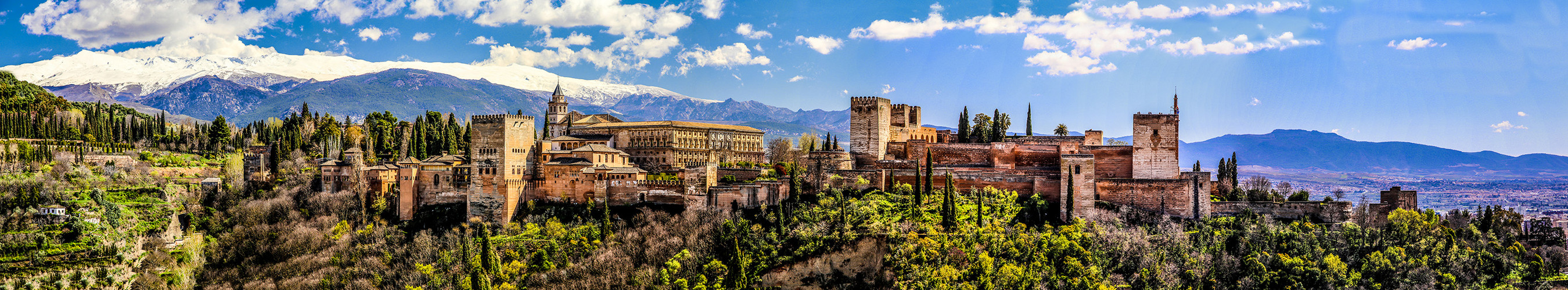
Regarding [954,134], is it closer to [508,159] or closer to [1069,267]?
[1069,267]

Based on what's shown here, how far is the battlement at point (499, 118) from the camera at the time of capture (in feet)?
162

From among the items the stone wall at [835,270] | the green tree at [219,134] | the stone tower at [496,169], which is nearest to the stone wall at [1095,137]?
the stone wall at [835,270]

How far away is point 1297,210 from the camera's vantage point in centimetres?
4409

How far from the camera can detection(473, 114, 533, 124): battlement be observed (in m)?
49.2

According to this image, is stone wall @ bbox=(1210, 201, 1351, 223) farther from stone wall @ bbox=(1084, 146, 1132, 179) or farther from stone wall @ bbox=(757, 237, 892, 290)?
stone wall @ bbox=(757, 237, 892, 290)

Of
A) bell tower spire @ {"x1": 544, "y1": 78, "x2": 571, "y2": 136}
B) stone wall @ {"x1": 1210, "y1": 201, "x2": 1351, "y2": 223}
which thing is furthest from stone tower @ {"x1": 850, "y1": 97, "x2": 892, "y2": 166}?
bell tower spire @ {"x1": 544, "y1": 78, "x2": 571, "y2": 136}

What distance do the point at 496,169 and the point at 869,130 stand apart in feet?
64.6

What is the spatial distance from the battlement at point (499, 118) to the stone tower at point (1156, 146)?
29.9 metres

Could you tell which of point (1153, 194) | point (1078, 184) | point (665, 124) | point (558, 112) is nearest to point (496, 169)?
point (665, 124)

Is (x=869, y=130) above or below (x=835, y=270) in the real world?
above

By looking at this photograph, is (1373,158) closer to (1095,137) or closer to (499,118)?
(1095,137)

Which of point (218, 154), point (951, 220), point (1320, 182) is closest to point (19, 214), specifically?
point (218, 154)

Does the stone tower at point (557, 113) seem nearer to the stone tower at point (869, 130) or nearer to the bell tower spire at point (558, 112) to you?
the bell tower spire at point (558, 112)

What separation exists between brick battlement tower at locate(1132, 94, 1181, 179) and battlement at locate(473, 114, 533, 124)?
2991 centimetres
